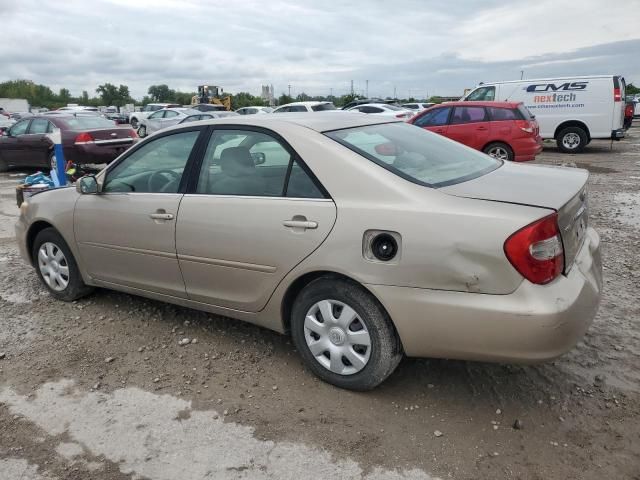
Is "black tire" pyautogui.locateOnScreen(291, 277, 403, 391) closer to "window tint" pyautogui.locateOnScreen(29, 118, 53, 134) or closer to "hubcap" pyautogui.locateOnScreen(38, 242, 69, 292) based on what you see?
"hubcap" pyautogui.locateOnScreen(38, 242, 69, 292)

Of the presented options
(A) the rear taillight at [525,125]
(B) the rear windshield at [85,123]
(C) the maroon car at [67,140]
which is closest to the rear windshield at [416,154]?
(A) the rear taillight at [525,125]

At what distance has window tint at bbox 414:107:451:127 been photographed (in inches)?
453

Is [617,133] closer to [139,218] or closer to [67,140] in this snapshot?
[67,140]

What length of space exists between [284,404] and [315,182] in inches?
48.7

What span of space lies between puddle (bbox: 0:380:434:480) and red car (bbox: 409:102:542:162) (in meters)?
9.03

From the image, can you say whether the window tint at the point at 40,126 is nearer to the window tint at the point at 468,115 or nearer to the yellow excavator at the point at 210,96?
the window tint at the point at 468,115

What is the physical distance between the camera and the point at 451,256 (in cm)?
246

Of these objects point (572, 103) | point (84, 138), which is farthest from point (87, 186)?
point (572, 103)

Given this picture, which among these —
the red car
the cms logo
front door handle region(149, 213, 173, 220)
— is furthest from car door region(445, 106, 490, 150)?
front door handle region(149, 213, 173, 220)

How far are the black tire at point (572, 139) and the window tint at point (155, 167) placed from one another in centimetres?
1373

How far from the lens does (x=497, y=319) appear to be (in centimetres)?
242

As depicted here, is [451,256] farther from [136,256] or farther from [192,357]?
[136,256]

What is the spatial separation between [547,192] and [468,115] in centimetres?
907

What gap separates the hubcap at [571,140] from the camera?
14.7 metres
